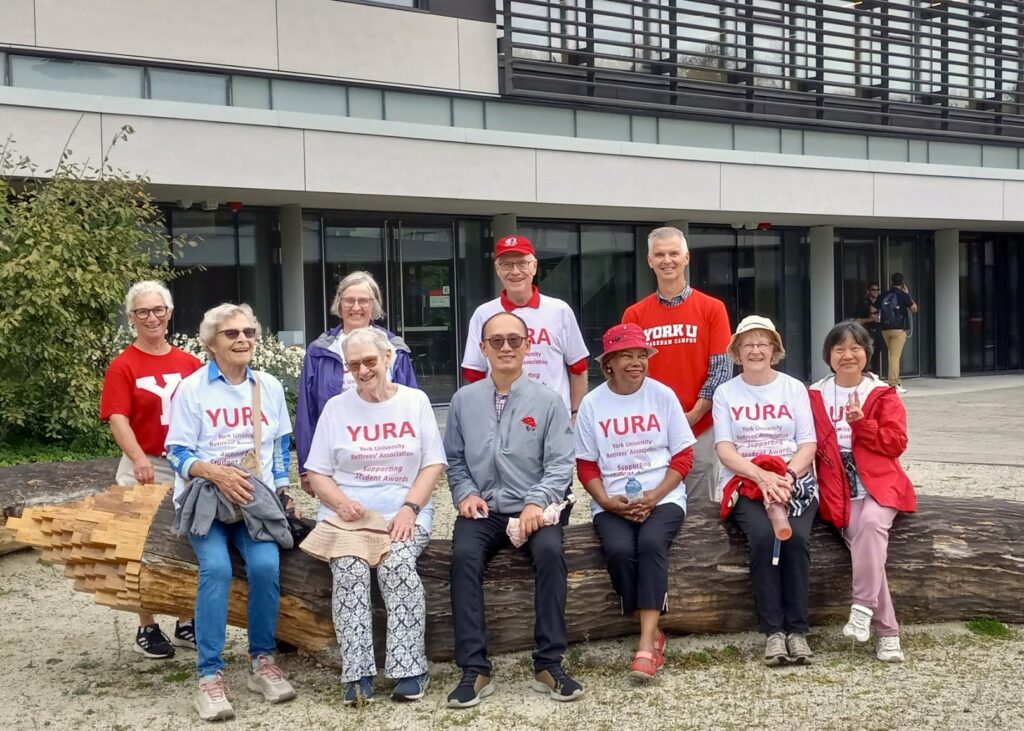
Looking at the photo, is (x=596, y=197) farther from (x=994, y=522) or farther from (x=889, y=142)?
(x=994, y=522)

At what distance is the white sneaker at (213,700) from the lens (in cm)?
451

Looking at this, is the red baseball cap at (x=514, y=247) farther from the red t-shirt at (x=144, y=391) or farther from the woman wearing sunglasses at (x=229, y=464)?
the red t-shirt at (x=144, y=391)

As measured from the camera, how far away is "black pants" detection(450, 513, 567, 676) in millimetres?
4711

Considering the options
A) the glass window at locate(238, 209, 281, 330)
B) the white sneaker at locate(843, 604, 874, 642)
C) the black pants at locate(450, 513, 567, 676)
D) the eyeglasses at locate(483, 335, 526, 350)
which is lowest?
the white sneaker at locate(843, 604, 874, 642)

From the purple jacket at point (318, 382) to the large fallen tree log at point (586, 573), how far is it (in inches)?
26.7

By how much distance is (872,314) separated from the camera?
73.4 ft

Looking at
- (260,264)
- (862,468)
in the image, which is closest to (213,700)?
(862,468)

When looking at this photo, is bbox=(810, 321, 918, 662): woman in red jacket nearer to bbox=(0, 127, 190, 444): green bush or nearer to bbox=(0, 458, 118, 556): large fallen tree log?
bbox=(0, 458, 118, 556): large fallen tree log

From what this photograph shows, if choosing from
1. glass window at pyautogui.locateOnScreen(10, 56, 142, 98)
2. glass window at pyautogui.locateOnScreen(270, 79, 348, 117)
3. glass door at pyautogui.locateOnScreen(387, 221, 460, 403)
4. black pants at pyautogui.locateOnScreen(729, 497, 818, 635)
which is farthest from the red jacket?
glass door at pyautogui.locateOnScreen(387, 221, 460, 403)

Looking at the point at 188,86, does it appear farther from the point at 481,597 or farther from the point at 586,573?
the point at 481,597

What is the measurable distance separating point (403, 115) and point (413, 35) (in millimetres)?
1115

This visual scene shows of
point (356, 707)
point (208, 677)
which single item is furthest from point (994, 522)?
point (208, 677)

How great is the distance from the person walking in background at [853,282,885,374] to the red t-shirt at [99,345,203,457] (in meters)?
18.5

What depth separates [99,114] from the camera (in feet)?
40.4
